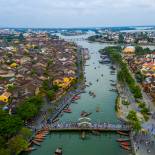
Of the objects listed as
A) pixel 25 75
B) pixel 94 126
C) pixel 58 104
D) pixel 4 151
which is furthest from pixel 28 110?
pixel 25 75

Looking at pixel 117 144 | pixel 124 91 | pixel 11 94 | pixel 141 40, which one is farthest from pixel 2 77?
pixel 141 40

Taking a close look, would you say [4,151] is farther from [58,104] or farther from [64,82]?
[64,82]

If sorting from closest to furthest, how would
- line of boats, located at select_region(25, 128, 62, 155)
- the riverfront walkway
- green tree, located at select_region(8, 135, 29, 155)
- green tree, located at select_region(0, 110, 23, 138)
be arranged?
green tree, located at select_region(8, 135, 29, 155) < green tree, located at select_region(0, 110, 23, 138) < line of boats, located at select_region(25, 128, 62, 155) < the riverfront walkway

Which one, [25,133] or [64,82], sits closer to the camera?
[25,133]

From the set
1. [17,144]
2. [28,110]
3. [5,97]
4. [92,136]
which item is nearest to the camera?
[17,144]

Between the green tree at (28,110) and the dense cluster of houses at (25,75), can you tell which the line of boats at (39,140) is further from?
the dense cluster of houses at (25,75)

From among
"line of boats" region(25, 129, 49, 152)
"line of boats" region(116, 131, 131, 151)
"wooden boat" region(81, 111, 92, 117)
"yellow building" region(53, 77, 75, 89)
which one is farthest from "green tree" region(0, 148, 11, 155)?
"yellow building" region(53, 77, 75, 89)

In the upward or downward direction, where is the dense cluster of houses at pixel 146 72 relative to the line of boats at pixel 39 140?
upward

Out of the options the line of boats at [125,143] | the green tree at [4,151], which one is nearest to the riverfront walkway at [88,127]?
the line of boats at [125,143]

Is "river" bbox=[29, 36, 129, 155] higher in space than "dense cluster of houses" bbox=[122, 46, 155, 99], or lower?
lower

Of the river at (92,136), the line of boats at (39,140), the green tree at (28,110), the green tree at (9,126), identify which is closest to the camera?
the green tree at (9,126)

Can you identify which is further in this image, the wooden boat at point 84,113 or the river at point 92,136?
the wooden boat at point 84,113

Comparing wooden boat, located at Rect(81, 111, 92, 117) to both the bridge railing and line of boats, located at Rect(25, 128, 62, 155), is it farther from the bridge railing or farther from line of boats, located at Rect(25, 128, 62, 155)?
line of boats, located at Rect(25, 128, 62, 155)
